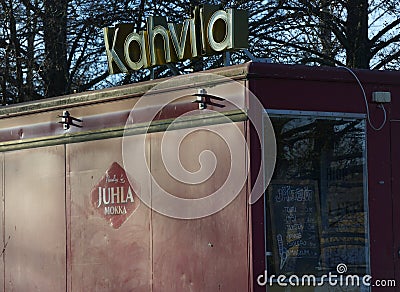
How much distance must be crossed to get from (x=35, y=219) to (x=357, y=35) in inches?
297

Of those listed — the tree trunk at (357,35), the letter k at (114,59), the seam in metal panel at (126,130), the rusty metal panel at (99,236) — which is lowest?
the rusty metal panel at (99,236)

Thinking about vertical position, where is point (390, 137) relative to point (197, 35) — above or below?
below

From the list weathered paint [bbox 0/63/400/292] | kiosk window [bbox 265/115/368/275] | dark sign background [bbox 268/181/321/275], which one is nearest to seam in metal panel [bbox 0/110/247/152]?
weathered paint [bbox 0/63/400/292]

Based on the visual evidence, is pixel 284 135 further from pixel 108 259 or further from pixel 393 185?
pixel 108 259

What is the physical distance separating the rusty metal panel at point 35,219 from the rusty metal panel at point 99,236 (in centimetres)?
16

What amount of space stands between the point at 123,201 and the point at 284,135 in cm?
157

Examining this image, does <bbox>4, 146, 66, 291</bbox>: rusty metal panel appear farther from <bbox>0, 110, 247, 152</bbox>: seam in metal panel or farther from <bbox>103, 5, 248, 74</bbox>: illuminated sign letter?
<bbox>103, 5, 248, 74</bbox>: illuminated sign letter

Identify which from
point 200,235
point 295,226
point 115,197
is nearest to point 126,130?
point 115,197

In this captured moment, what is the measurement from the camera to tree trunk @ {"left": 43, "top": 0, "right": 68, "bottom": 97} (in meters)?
15.4

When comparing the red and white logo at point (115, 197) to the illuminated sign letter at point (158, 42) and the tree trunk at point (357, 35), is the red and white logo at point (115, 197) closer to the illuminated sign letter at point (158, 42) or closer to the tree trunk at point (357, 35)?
the illuminated sign letter at point (158, 42)

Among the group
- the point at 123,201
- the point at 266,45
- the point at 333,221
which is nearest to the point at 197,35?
the point at 123,201

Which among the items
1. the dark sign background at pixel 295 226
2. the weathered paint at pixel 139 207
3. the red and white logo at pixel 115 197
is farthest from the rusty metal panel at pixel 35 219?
the dark sign background at pixel 295 226

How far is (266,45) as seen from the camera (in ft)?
49.2

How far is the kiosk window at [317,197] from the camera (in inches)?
275
